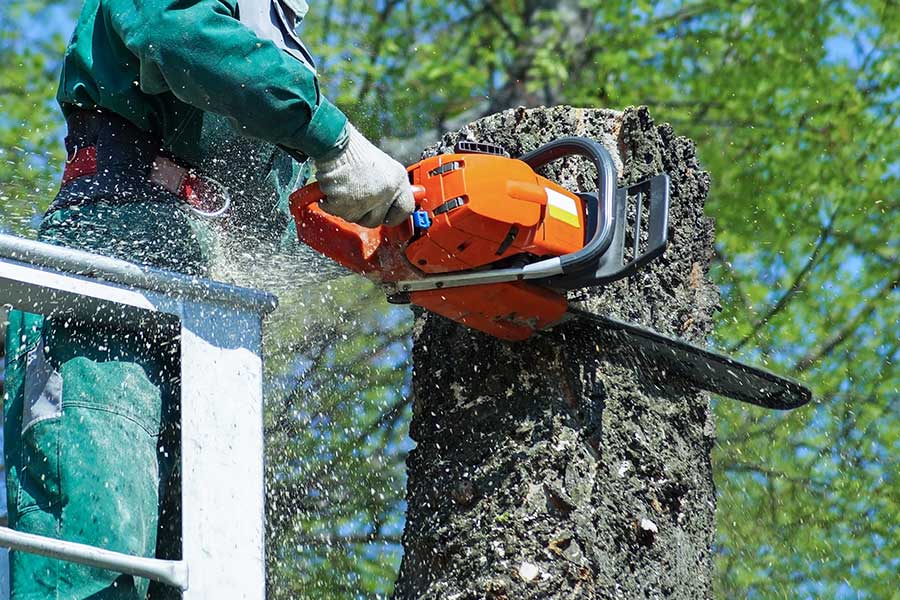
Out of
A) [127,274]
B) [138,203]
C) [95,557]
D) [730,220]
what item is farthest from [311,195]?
[730,220]

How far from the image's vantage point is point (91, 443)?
202cm

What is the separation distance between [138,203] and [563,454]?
109 centimetres

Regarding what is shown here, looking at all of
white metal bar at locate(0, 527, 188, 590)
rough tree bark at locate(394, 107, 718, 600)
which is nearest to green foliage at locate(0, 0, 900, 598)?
rough tree bark at locate(394, 107, 718, 600)

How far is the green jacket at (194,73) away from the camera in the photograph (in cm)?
214

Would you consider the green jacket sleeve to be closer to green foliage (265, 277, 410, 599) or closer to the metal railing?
the metal railing

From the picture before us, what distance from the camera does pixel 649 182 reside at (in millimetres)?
2641

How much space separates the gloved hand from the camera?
2328 millimetres

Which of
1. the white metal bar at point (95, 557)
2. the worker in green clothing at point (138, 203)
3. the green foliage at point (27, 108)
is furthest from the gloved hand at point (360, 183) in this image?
the green foliage at point (27, 108)

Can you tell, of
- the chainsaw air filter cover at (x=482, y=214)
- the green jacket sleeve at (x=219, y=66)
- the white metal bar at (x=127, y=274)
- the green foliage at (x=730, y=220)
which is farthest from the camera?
the green foliage at (x=730, y=220)

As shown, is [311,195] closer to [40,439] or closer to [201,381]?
[201,381]

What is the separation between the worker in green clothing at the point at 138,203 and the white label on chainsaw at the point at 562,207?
1.10 ft

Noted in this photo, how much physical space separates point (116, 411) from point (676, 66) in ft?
29.3

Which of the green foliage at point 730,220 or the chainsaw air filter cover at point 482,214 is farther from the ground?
the green foliage at point 730,220

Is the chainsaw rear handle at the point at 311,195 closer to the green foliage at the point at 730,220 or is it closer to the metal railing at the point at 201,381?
the metal railing at the point at 201,381
